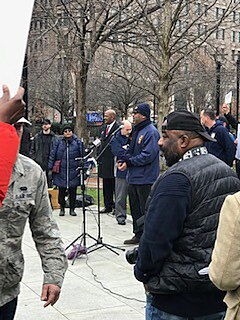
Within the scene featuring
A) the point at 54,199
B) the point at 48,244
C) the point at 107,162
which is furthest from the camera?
the point at 54,199

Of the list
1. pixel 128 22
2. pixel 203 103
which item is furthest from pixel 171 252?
pixel 203 103

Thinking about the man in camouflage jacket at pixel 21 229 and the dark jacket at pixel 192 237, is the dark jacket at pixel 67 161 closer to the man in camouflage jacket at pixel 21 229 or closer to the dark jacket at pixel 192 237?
the man in camouflage jacket at pixel 21 229

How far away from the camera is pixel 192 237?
10.1 ft

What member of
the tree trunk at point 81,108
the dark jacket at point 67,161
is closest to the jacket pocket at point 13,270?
Answer: the dark jacket at point 67,161

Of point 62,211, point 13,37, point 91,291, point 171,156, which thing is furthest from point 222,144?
point 13,37

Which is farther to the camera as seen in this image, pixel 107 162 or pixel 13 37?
pixel 107 162

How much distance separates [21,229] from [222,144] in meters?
6.90

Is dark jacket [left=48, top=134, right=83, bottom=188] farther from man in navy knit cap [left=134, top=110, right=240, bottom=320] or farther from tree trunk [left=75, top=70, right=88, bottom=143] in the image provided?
man in navy knit cap [left=134, top=110, right=240, bottom=320]

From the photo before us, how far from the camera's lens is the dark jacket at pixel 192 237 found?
307cm

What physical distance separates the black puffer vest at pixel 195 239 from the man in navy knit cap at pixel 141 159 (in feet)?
16.8

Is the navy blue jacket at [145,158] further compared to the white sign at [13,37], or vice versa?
the navy blue jacket at [145,158]

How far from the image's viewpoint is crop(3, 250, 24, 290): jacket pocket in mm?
2945

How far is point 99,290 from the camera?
20.5 ft

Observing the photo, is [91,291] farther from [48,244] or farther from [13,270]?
[13,270]
